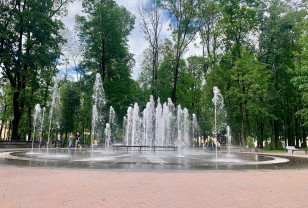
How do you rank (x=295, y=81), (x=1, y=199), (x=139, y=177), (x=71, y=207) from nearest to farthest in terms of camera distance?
1. (x=71, y=207)
2. (x=1, y=199)
3. (x=139, y=177)
4. (x=295, y=81)

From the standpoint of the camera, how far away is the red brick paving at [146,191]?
14.5 feet

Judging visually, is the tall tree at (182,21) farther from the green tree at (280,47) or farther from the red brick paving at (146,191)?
the red brick paving at (146,191)

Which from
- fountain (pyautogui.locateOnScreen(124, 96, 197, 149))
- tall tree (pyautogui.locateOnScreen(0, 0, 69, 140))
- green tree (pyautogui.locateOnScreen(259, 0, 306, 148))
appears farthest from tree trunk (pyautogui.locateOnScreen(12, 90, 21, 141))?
green tree (pyautogui.locateOnScreen(259, 0, 306, 148))

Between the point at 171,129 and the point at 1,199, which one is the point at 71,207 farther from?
the point at 171,129

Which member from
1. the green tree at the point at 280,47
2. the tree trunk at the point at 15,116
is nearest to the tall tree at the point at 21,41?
the tree trunk at the point at 15,116

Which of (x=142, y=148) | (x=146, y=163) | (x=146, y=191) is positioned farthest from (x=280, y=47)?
(x=146, y=191)

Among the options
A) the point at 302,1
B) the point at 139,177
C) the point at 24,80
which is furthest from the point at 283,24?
Answer: the point at 24,80

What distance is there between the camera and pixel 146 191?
531cm

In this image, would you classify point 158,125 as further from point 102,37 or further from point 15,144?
point 15,144

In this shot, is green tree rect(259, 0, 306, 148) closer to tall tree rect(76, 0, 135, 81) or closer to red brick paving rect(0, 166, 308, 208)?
tall tree rect(76, 0, 135, 81)

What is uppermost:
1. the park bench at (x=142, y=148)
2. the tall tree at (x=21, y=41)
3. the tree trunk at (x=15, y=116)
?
the tall tree at (x=21, y=41)

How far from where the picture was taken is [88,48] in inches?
1258

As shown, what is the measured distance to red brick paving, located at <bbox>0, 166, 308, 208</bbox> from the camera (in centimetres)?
441

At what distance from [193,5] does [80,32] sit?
1660 centimetres
